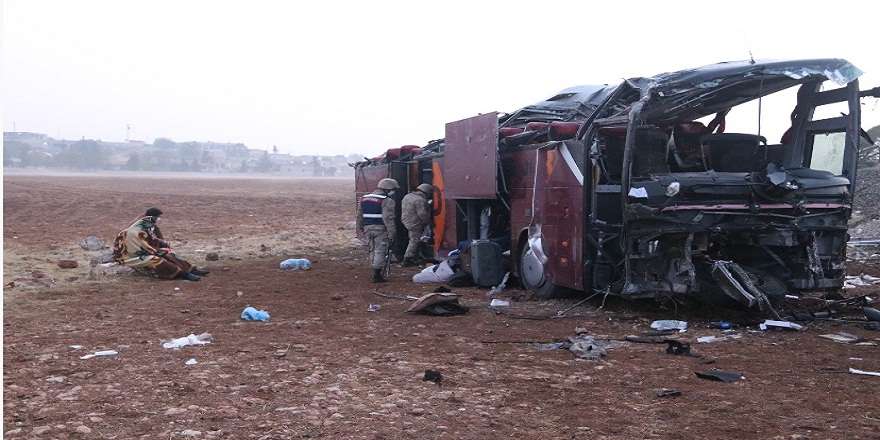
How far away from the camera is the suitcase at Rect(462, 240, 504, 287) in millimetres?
11180

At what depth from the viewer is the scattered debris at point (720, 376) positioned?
18.9ft

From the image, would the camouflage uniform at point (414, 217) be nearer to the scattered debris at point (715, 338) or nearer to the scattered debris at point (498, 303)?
the scattered debris at point (498, 303)

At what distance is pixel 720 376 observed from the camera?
5793 mm

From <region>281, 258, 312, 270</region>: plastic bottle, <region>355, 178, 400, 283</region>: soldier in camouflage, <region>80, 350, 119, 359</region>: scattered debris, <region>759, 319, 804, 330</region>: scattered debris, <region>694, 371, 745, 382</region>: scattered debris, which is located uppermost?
<region>355, 178, 400, 283</region>: soldier in camouflage

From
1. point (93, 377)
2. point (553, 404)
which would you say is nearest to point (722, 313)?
point (553, 404)

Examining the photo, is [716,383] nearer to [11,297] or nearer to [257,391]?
[257,391]

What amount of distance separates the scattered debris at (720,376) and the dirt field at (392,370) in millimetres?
83

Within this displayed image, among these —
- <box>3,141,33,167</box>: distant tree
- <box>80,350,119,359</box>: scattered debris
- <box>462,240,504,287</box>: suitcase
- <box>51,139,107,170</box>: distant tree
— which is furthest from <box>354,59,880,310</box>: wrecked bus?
<box>3,141,33,167</box>: distant tree

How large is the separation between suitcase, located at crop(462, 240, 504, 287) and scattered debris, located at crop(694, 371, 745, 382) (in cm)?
542

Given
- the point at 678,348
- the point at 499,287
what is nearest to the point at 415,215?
the point at 499,287

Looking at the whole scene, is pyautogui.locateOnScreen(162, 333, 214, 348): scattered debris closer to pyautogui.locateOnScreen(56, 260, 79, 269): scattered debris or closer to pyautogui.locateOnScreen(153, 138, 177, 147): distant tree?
pyautogui.locateOnScreen(56, 260, 79, 269): scattered debris

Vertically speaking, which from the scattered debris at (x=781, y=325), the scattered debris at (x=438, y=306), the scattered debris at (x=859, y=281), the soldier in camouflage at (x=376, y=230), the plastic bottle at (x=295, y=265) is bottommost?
the plastic bottle at (x=295, y=265)

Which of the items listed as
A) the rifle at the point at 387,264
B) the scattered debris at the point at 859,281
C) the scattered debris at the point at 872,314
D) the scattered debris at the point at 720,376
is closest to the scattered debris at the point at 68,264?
the rifle at the point at 387,264

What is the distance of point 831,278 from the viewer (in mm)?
8586
